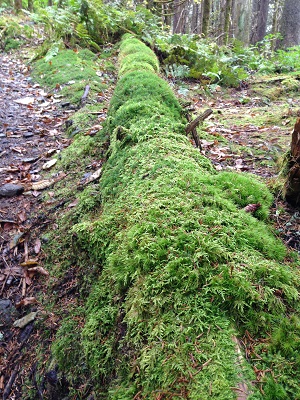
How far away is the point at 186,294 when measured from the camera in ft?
5.23

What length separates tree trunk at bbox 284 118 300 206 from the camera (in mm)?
2746

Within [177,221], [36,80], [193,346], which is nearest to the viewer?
[193,346]

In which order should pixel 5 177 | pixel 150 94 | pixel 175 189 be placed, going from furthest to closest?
pixel 5 177
pixel 150 94
pixel 175 189

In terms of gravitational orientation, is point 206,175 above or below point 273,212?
above

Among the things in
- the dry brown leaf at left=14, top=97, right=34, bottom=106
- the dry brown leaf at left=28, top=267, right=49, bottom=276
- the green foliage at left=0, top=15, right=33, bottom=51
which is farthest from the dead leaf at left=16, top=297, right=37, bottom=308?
the green foliage at left=0, top=15, right=33, bottom=51

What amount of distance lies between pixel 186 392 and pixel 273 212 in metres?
1.88

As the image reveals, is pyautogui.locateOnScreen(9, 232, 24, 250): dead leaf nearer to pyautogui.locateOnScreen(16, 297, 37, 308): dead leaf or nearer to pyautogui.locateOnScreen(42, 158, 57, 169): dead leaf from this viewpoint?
pyautogui.locateOnScreen(16, 297, 37, 308): dead leaf

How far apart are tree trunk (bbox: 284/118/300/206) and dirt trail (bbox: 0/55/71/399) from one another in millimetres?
2478

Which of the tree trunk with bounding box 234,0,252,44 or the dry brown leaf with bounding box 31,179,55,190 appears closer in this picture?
the dry brown leaf with bounding box 31,179,55,190

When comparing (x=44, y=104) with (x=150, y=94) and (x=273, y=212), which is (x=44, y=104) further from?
(x=273, y=212)

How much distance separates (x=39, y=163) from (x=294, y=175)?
3777 millimetres

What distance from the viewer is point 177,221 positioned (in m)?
2.00

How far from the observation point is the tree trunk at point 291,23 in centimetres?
1295

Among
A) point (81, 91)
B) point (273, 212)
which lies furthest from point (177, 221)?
point (81, 91)
